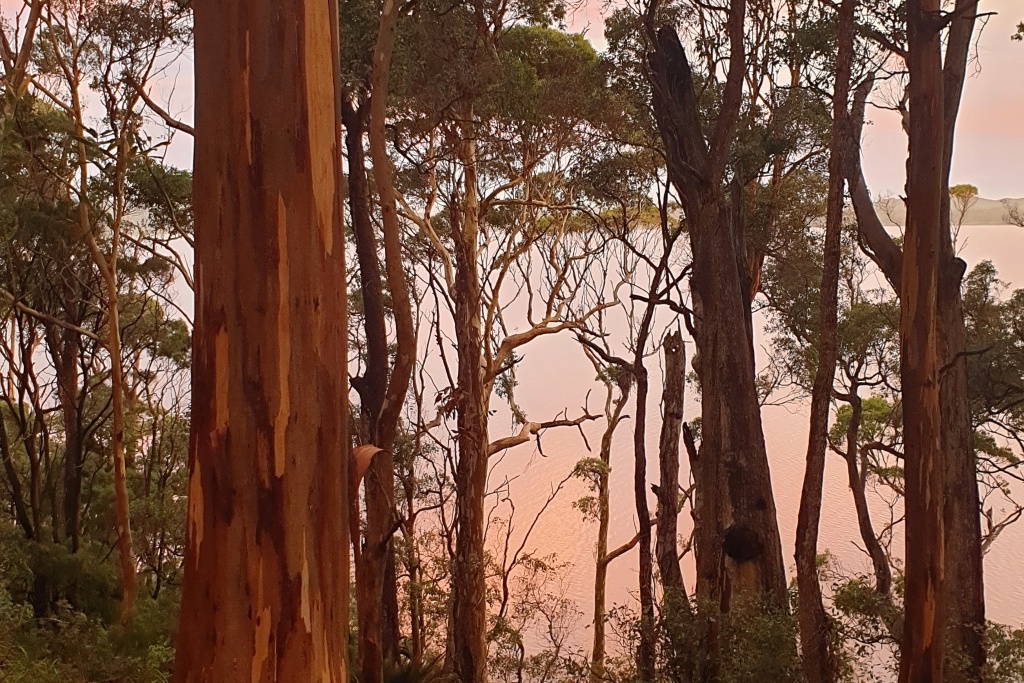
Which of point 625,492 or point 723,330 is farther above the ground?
point 723,330

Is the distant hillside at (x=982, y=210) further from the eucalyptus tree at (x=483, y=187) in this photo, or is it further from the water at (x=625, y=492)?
the eucalyptus tree at (x=483, y=187)

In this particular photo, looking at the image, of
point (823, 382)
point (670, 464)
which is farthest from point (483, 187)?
point (823, 382)

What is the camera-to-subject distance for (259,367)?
149cm

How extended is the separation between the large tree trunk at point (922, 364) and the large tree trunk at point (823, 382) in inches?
16.0

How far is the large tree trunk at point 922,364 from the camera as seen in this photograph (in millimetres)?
3342

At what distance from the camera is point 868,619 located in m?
4.80

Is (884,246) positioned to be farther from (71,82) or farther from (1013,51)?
(71,82)

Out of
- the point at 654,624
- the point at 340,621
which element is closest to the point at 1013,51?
the point at 654,624

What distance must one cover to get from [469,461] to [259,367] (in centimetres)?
447

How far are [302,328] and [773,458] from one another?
971 cm

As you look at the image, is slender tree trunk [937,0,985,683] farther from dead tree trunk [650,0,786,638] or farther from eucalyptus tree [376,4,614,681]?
eucalyptus tree [376,4,614,681]

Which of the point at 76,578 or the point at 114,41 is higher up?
the point at 114,41

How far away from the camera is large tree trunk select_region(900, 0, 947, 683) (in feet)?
11.0

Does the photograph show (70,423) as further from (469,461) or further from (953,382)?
(953,382)
